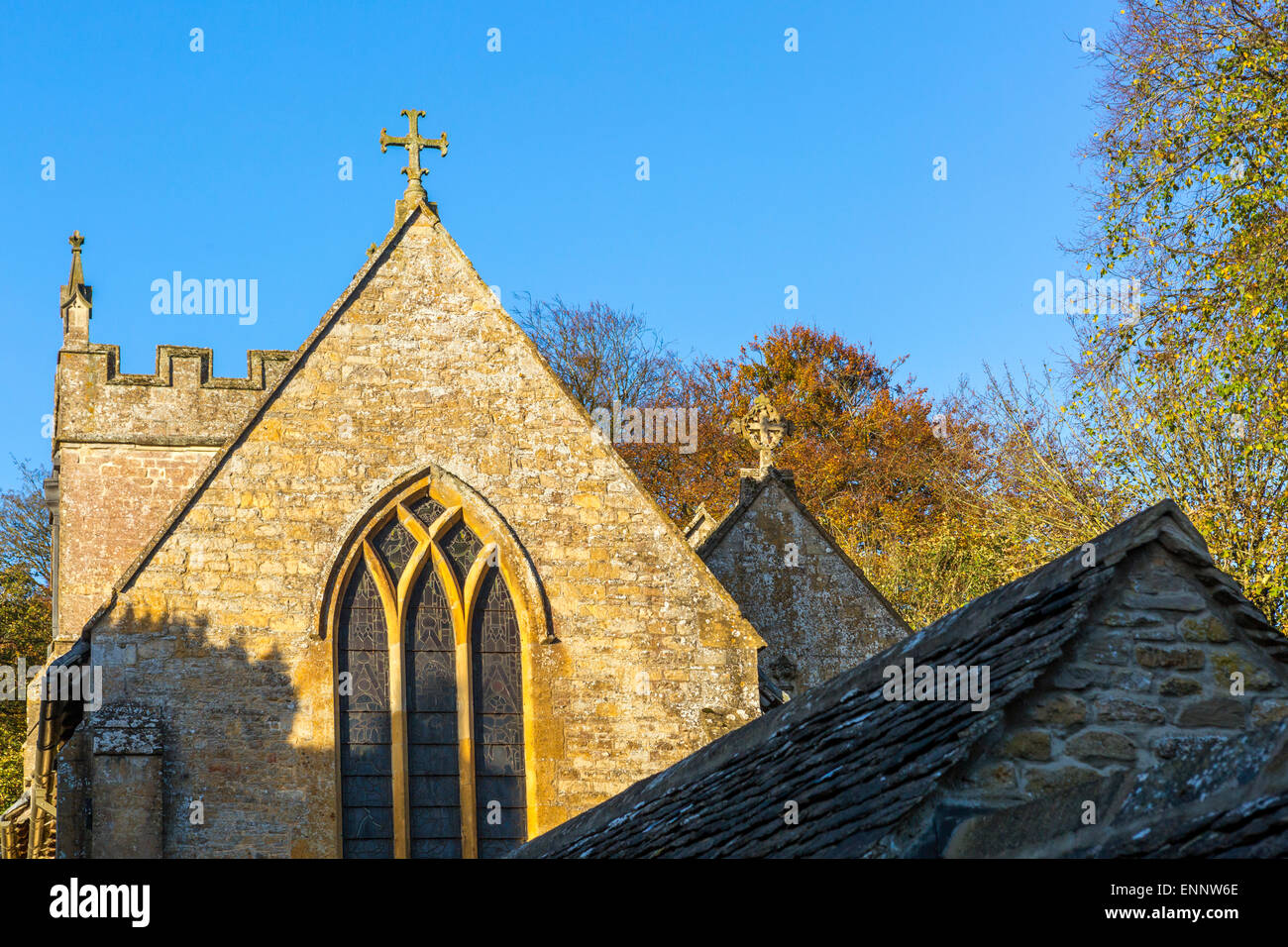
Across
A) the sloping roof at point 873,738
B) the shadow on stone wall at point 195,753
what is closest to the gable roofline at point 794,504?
the shadow on stone wall at point 195,753

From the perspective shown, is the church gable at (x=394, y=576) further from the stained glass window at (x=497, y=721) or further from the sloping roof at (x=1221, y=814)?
the sloping roof at (x=1221, y=814)

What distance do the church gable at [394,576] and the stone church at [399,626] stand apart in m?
0.02

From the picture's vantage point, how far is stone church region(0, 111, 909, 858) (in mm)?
11969

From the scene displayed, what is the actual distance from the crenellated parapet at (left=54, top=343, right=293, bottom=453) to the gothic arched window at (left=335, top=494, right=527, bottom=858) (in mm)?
7241

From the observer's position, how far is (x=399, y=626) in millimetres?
12805

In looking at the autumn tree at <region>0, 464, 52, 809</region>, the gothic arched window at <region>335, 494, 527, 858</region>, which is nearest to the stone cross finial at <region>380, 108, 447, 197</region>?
the gothic arched window at <region>335, 494, 527, 858</region>

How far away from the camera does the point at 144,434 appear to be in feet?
64.5

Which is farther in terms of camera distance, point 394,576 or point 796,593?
point 796,593

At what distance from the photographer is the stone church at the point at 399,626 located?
1197 centimetres

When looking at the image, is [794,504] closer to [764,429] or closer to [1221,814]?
[764,429]

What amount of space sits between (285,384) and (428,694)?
2990 millimetres

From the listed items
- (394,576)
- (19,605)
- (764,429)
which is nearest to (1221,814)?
(394,576)

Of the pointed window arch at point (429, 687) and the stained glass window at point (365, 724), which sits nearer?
the stained glass window at point (365, 724)
